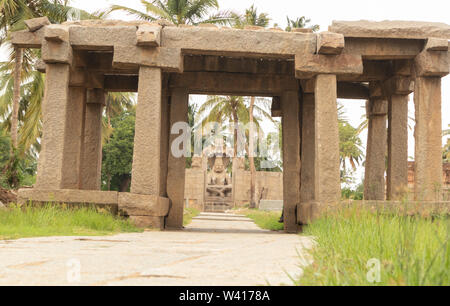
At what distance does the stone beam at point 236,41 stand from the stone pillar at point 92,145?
3.89 m

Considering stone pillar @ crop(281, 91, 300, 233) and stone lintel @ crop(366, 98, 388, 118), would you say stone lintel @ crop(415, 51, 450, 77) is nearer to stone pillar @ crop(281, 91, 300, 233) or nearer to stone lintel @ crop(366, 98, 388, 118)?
stone lintel @ crop(366, 98, 388, 118)

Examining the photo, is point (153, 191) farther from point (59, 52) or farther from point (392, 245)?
point (392, 245)

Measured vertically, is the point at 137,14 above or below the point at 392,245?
above

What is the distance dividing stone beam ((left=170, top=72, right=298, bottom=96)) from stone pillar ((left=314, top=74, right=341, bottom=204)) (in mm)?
2502

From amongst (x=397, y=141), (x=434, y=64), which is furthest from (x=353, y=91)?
(x=434, y=64)

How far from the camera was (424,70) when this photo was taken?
8.30 metres

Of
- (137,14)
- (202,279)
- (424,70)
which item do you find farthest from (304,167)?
(137,14)

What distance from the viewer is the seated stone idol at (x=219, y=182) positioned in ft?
104

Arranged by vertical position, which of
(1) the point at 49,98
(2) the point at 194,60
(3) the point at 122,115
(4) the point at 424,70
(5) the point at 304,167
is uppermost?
(3) the point at 122,115

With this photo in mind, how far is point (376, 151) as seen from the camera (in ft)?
36.9

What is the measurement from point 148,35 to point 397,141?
20.5ft

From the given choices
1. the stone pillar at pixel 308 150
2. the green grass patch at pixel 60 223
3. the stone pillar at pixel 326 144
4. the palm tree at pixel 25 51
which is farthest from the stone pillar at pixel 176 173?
the palm tree at pixel 25 51

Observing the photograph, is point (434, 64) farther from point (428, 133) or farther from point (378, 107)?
point (378, 107)
